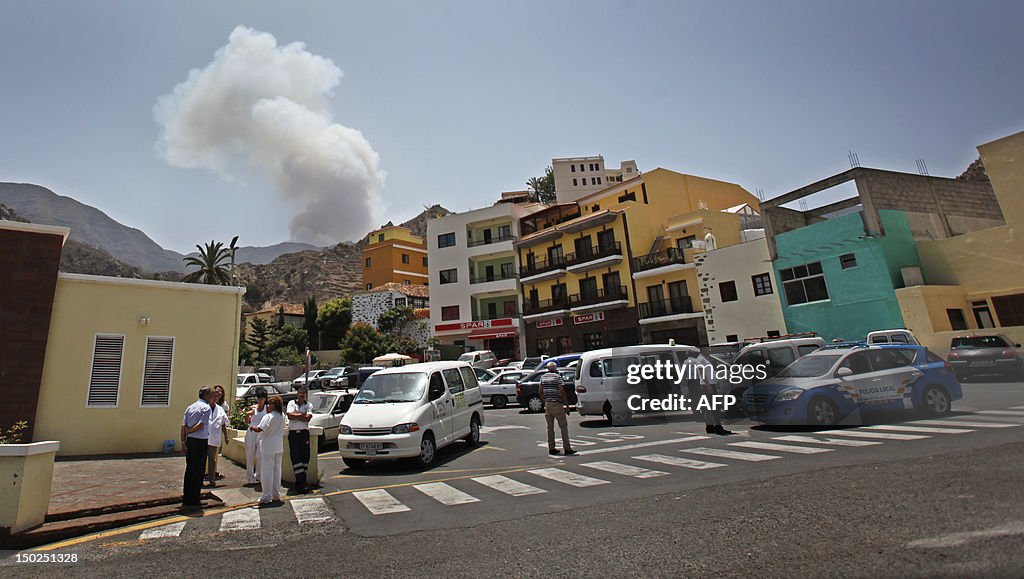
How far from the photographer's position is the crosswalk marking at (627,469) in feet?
24.1

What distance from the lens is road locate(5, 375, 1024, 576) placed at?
396 centimetres

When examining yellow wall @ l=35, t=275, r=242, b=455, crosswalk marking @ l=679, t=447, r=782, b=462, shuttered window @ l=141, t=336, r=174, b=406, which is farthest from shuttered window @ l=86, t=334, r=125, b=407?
crosswalk marking @ l=679, t=447, r=782, b=462

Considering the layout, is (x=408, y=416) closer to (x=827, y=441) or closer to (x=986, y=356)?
(x=827, y=441)

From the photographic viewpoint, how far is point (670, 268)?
32750 mm

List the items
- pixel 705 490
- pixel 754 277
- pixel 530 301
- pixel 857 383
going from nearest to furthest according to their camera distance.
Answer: pixel 705 490 → pixel 857 383 → pixel 754 277 → pixel 530 301

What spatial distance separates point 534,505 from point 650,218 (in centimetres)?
3367

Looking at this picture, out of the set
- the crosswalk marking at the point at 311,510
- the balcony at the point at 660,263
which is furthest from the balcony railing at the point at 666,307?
the crosswalk marking at the point at 311,510

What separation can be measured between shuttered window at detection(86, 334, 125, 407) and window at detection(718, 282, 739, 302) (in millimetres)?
29572

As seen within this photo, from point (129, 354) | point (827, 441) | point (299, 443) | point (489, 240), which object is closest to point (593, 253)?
point (489, 240)

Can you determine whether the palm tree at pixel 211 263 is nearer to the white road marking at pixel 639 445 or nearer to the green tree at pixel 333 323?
the green tree at pixel 333 323

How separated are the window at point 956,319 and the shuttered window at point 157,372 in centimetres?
2938

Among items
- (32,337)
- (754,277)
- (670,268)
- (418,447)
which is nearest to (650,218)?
(670,268)

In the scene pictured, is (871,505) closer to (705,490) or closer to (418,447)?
(705,490)

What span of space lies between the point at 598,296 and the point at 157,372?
1153 inches
